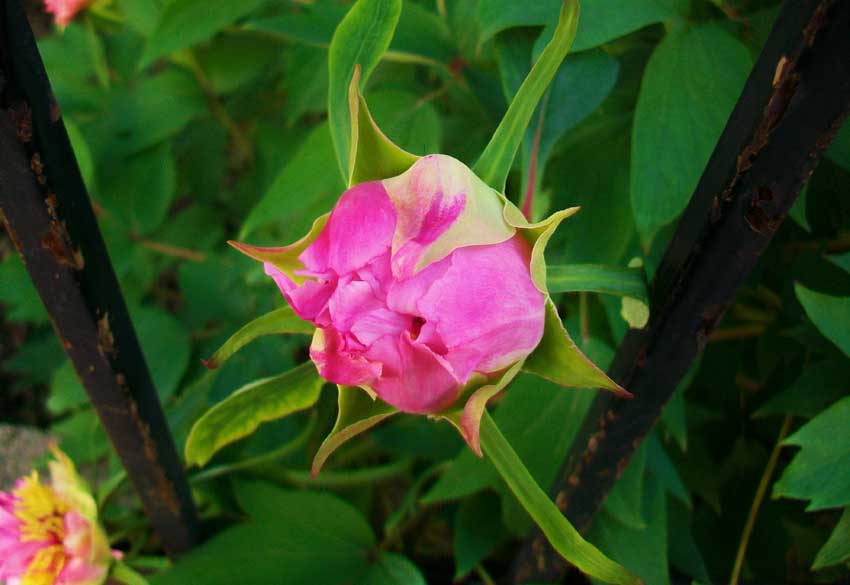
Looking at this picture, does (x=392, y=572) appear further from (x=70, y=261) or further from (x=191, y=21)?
(x=191, y=21)

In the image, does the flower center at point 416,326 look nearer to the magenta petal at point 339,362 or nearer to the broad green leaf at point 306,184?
the magenta petal at point 339,362

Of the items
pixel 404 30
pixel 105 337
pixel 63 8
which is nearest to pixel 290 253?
pixel 105 337

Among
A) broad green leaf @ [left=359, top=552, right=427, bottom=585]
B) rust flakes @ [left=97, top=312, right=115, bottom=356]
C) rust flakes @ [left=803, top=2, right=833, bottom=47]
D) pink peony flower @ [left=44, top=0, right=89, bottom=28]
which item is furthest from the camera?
pink peony flower @ [left=44, top=0, right=89, bottom=28]

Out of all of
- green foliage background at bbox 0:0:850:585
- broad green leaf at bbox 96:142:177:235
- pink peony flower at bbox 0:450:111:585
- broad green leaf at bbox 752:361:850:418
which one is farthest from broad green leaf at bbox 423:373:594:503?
broad green leaf at bbox 96:142:177:235

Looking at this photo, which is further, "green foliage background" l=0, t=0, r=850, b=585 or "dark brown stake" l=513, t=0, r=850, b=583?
"green foliage background" l=0, t=0, r=850, b=585

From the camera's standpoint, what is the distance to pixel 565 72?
0.35 meters

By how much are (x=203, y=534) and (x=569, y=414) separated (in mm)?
233

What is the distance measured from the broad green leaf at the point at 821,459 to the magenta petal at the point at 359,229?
205 mm

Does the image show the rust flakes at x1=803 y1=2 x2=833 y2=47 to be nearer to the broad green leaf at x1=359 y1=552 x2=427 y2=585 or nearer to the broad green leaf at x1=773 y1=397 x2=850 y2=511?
the broad green leaf at x1=773 y1=397 x2=850 y2=511

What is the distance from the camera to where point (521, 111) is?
254 mm

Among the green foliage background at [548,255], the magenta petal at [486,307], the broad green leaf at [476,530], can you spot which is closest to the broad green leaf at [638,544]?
the green foliage background at [548,255]

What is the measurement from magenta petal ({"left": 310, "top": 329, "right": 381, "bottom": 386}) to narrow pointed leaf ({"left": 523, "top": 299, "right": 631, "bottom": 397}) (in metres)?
0.06

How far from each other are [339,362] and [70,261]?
0.41 feet

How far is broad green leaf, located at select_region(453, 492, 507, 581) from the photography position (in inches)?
19.5
